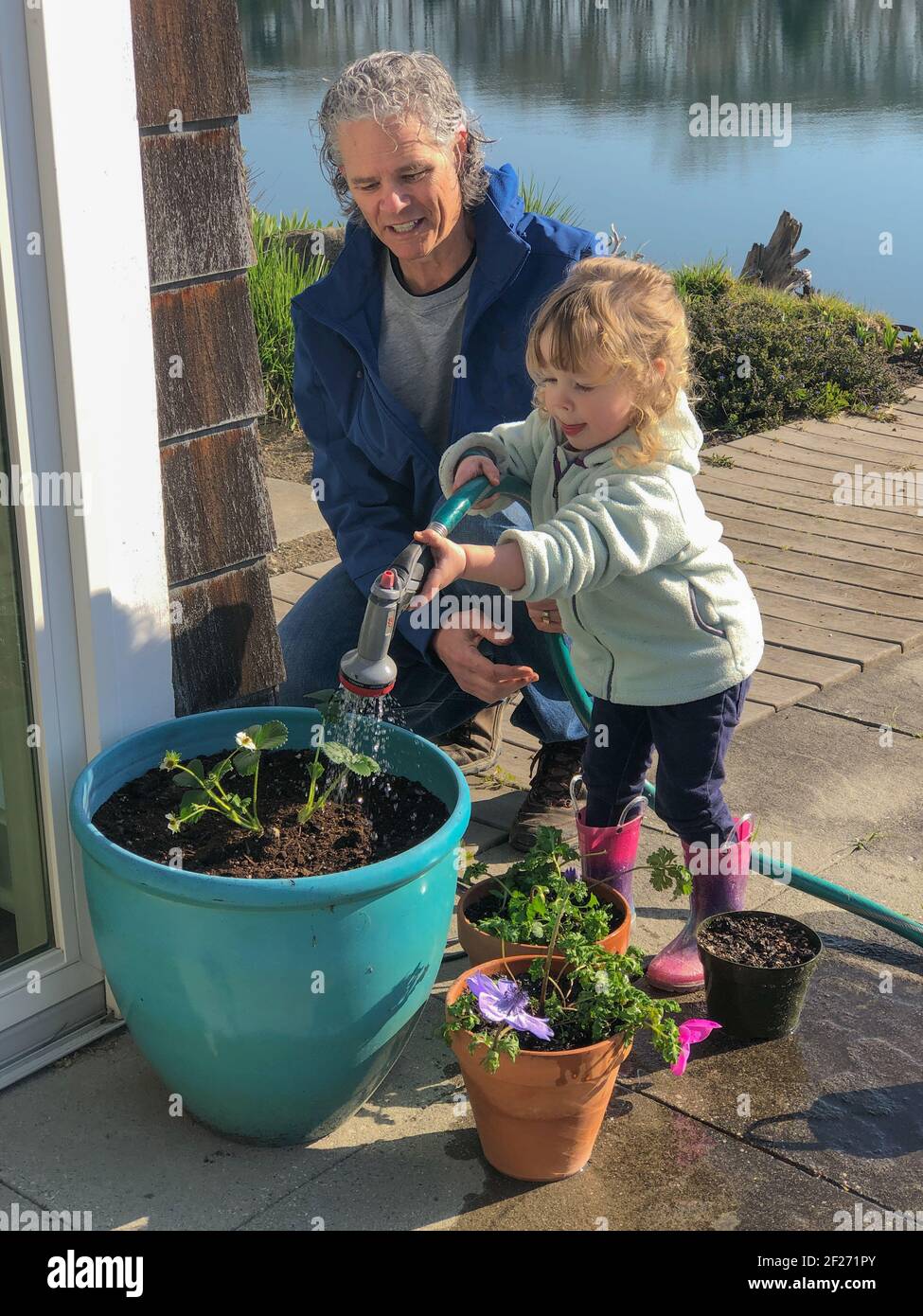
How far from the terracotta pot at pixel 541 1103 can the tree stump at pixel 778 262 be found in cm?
720

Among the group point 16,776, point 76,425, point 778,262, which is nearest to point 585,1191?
point 16,776

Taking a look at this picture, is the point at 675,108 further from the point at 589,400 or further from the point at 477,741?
the point at 589,400

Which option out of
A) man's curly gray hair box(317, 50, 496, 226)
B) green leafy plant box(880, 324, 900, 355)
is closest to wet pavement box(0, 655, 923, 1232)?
man's curly gray hair box(317, 50, 496, 226)

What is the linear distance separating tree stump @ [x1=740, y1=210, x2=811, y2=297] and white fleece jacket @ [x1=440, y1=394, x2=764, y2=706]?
Result: 6.56 meters

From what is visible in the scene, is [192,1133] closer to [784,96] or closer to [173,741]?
[173,741]

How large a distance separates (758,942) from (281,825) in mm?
859

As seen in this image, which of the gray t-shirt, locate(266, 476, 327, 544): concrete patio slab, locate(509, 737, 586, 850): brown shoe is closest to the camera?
the gray t-shirt

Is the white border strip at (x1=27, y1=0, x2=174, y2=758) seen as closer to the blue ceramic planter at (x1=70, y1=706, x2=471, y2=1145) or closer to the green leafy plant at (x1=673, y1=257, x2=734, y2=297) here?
the blue ceramic planter at (x1=70, y1=706, x2=471, y2=1145)

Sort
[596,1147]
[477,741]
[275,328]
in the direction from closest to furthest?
1. [596,1147]
2. [477,741]
3. [275,328]

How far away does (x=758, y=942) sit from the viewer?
2.42 m

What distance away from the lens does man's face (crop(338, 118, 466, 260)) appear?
2.49 meters

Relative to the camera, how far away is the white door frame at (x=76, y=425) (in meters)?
1.98

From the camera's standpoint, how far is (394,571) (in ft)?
6.18

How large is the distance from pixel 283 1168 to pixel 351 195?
1.76 metres
